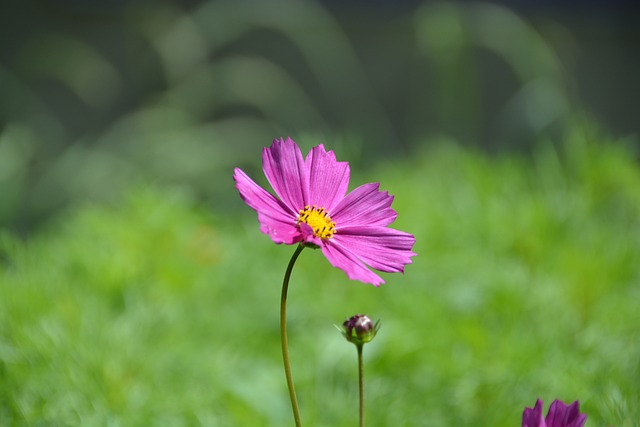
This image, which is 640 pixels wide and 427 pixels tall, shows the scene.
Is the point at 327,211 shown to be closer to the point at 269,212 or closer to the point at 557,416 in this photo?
the point at 269,212

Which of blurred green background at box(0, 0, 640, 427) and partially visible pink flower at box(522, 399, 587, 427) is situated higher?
blurred green background at box(0, 0, 640, 427)

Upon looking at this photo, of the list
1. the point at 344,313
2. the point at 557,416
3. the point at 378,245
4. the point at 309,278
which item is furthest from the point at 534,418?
the point at 309,278

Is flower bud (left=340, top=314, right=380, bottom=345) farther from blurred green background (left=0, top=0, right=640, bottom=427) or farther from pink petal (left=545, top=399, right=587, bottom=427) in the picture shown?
blurred green background (left=0, top=0, right=640, bottom=427)

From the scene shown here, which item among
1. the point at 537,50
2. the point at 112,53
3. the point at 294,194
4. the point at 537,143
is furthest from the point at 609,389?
the point at 112,53

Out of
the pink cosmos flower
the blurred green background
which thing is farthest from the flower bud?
the blurred green background

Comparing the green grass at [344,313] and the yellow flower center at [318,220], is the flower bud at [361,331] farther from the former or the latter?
the green grass at [344,313]

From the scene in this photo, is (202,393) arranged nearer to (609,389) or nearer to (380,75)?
(609,389)
